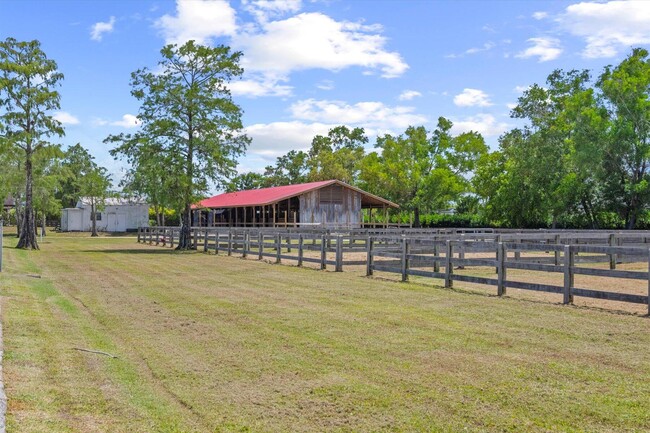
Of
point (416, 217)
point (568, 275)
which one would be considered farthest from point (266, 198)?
point (568, 275)

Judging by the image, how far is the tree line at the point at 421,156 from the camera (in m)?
32.1

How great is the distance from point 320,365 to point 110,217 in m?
70.5

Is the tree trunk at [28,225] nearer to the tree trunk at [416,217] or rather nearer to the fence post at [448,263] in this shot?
the fence post at [448,263]

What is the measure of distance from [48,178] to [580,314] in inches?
1619

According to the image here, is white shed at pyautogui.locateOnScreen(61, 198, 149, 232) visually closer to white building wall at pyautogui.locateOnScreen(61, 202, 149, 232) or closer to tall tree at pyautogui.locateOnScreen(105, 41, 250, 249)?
white building wall at pyautogui.locateOnScreen(61, 202, 149, 232)

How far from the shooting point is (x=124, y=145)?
Answer: 33.9 m

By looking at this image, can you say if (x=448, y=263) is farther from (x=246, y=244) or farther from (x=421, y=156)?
(x=421, y=156)

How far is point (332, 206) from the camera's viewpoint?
49.8m

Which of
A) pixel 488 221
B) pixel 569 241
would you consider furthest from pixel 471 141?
pixel 569 241

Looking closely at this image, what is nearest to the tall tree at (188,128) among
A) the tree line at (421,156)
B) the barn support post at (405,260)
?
the tree line at (421,156)

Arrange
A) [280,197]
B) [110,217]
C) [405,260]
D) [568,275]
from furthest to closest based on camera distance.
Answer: [110,217]
[280,197]
[405,260]
[568,275]

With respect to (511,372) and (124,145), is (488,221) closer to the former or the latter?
(124,145)

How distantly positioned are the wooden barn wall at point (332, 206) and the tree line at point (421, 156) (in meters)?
12.1

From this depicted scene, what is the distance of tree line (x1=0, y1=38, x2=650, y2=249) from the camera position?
3206cm
